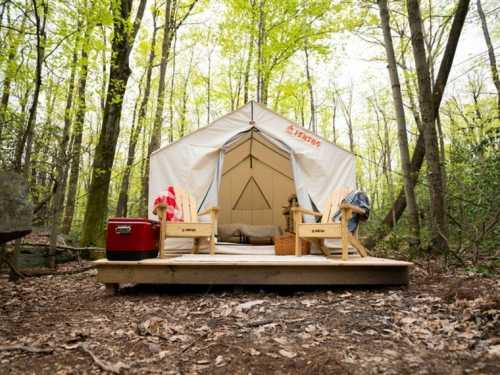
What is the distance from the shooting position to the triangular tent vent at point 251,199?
7539mm

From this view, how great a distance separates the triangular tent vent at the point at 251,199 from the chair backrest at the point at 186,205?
2865 millimetres

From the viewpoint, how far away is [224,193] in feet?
24.7

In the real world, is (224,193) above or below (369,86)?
below

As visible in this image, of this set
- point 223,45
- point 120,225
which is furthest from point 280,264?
point 223,45

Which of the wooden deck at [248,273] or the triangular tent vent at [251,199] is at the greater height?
the triangular tent vent at [251,199]

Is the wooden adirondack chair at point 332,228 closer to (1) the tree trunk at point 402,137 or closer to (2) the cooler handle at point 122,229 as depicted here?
(1) the tree trunk at point 402,137

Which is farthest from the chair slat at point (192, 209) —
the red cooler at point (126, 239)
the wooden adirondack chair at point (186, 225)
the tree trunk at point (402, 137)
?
the tree trunk at point (402, 137)

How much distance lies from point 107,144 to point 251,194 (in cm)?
311

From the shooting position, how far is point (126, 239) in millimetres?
3473

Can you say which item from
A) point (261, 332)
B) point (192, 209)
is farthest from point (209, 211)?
point (261, 332)

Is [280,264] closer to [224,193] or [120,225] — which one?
[120,225]

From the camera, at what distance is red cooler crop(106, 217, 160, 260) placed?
3.42m

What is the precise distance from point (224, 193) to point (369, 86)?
1344 cm

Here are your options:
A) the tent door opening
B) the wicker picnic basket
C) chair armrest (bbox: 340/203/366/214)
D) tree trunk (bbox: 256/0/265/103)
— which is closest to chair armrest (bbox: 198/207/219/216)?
the wicker picnic basket
